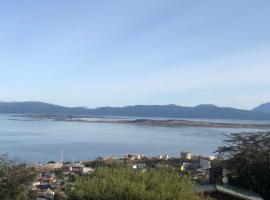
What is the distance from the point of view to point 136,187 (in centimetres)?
943

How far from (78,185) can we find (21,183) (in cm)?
753

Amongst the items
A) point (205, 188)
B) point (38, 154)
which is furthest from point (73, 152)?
point (205, 188)

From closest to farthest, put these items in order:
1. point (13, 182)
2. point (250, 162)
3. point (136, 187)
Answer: point (136, 187) < point (13, 182) < point (250, 162)

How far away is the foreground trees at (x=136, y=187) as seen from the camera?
367 inches

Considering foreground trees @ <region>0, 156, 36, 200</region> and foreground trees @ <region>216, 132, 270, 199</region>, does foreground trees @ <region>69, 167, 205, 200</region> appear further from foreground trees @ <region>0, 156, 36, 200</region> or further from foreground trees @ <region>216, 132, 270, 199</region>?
foreground trees @ <region>216, 132, 270, 199</region>

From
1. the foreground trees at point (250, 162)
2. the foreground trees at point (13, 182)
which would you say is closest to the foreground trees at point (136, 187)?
the foreground trees at point (13, 182)

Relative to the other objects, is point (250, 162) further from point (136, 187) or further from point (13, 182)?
point (136, 187)

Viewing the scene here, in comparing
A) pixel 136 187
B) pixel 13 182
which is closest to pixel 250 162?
Answer: pixel 13 182

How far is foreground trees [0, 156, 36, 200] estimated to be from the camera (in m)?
16.1

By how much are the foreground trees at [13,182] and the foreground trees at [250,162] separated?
21.9 ft

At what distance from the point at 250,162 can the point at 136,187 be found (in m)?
10.8

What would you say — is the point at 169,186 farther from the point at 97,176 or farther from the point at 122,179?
the point at 97,176

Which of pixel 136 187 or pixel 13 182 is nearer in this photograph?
pixel 136 187

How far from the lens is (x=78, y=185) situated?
10.4 m
